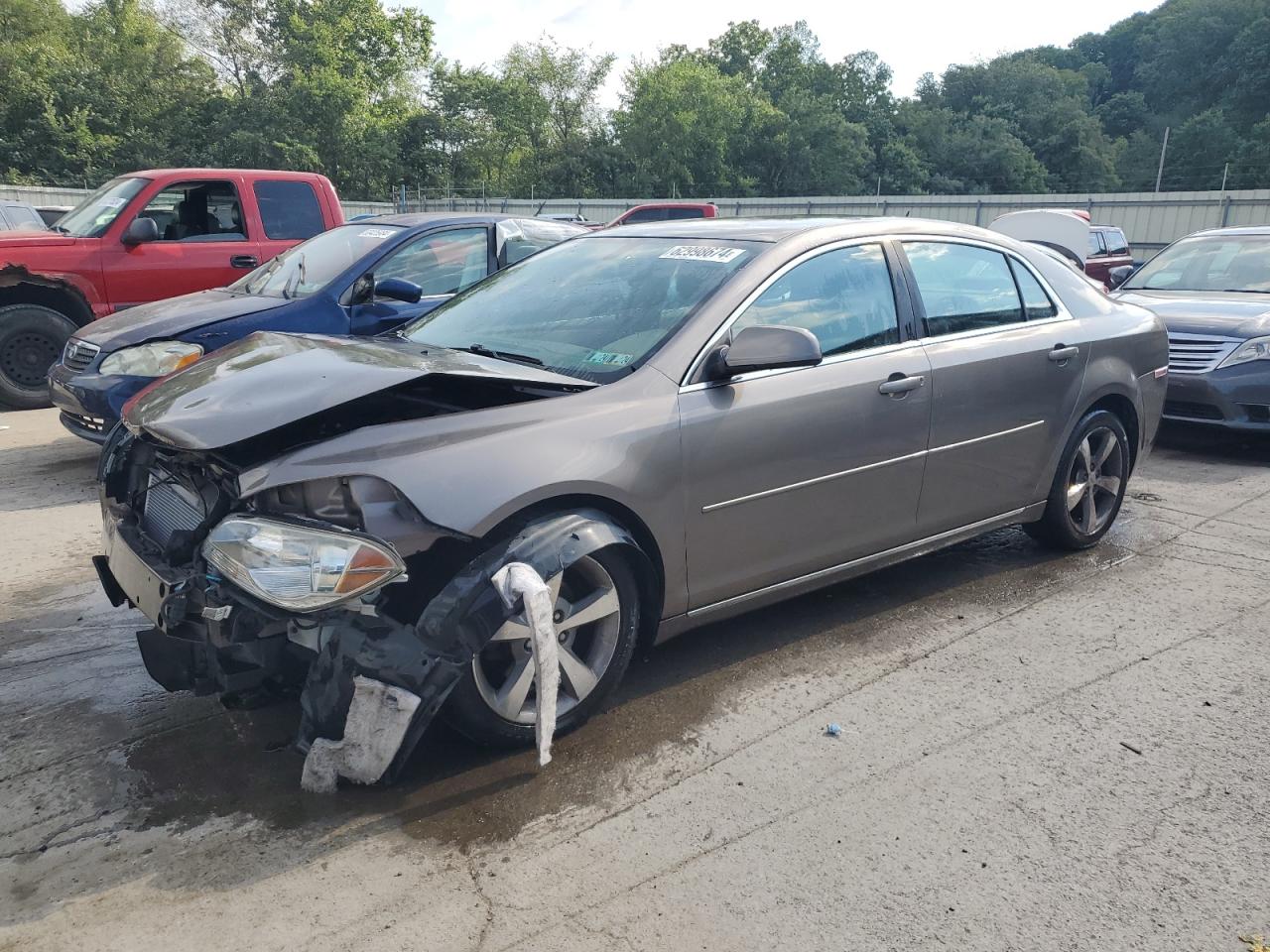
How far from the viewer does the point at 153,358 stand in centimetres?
588

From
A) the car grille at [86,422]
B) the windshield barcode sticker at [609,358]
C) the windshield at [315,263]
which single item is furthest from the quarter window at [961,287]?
the car grille at [86,422]

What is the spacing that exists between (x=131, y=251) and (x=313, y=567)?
24.1 feet

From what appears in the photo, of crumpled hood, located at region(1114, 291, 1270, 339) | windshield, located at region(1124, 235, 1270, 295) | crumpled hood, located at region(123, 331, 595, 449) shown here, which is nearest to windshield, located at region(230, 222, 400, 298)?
crumpled hood, located at region(123, 331, 595, 449)

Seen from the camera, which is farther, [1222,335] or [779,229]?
[1222,335]

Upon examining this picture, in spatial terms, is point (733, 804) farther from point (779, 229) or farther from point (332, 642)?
point (779, 229)

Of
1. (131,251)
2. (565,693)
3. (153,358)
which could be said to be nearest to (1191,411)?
(565,693)

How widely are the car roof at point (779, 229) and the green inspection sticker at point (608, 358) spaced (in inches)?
33.1

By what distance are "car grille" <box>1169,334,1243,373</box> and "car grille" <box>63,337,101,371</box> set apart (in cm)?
777

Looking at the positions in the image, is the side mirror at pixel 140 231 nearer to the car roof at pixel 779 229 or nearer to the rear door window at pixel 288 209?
the rear door window at pixel 288 209

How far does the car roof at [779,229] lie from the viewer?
3918 mm

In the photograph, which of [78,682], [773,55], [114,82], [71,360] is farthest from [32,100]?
[773,55]

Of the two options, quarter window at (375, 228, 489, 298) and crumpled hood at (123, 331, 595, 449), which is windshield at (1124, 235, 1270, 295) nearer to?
quarter window at (375, 228, 489, 298)

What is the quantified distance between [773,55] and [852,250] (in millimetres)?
76649

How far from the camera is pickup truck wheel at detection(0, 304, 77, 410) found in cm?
856
